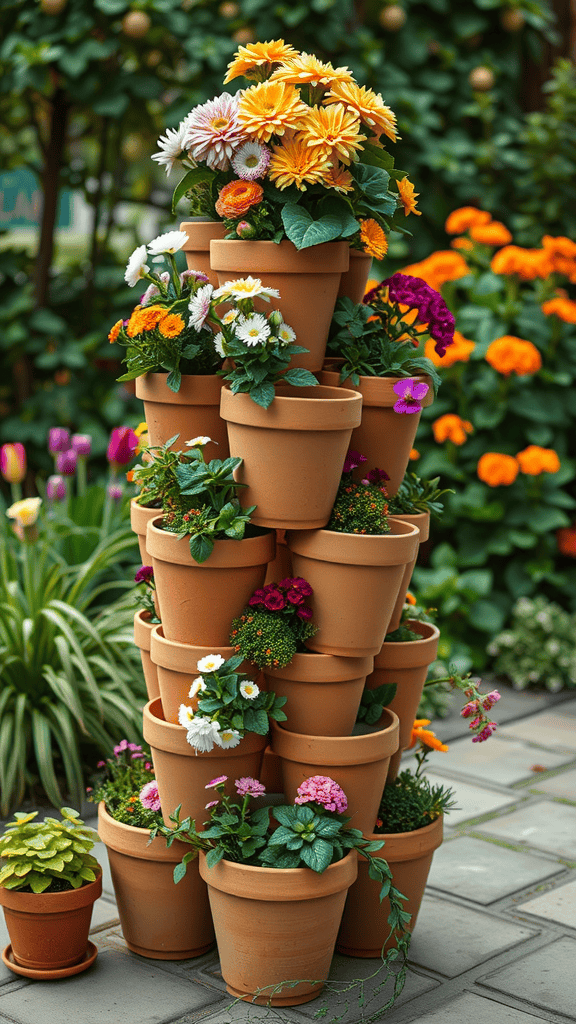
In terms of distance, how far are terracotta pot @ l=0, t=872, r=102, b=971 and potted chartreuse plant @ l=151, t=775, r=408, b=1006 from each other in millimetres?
235

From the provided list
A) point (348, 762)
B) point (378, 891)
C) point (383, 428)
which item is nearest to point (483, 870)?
point (378, 891)

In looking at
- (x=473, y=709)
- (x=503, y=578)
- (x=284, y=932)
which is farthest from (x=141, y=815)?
(x=503, y=578)

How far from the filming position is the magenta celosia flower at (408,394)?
2.22m

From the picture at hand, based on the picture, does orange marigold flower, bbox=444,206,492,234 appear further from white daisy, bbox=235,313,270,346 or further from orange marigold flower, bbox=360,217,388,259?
white daisy, bbox=235,313,270,346

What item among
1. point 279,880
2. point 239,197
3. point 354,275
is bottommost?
point 279,880

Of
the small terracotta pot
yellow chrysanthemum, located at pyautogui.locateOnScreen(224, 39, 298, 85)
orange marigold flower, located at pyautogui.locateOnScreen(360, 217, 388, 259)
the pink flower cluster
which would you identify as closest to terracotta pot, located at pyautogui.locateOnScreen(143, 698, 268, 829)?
the pink flower cluster

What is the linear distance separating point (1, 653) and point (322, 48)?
290 cm

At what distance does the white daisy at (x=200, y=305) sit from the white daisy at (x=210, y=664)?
618 millimetres

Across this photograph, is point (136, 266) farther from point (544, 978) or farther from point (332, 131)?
point (544, 978)

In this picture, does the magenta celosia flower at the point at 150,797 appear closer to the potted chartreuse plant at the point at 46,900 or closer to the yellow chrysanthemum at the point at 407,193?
the potted chartreuse plant at the point at 46,900

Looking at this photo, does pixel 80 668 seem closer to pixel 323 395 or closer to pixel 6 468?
pixel 6 468

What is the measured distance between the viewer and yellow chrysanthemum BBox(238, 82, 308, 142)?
2.01m

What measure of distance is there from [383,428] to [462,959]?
3.69 ft

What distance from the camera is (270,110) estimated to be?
6.63ft
